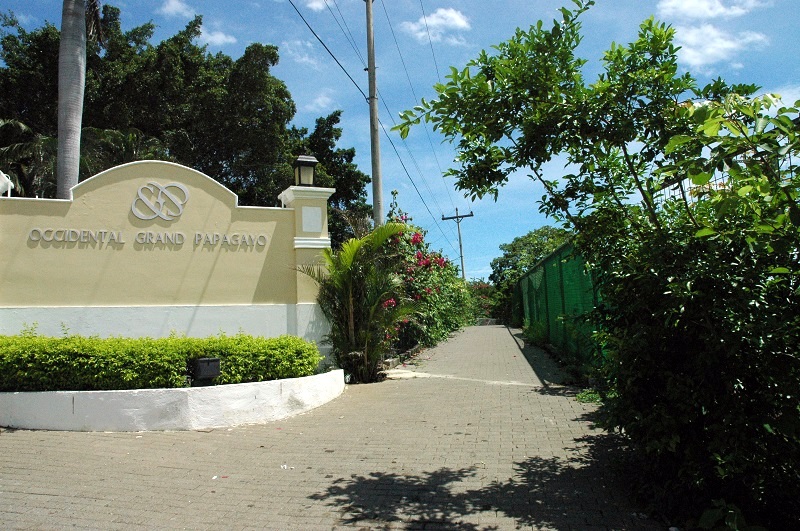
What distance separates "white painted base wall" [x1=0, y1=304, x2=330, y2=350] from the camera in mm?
8766

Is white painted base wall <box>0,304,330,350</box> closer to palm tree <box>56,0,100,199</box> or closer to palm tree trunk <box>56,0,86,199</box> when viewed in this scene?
palm tree <box>56,0,100,199</box>

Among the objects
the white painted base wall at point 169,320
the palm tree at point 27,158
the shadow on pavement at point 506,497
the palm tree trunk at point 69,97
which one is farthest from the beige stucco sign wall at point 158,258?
the palm tree at point 27,158

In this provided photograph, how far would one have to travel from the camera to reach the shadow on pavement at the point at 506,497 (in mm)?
4090

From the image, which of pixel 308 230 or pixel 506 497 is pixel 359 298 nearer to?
pixel 308 230

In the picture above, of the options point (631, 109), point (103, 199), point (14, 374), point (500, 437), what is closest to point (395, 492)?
point (500, 437)

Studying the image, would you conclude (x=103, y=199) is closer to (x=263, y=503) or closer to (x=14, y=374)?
(x=14, y=374)

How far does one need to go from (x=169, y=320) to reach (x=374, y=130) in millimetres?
6314

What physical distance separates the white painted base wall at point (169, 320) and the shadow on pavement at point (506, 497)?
525 centimetres

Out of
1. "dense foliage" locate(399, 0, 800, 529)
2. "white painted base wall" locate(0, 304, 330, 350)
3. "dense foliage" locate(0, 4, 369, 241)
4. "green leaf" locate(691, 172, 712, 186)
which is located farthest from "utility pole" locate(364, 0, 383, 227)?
"dense foliage" locate(0, 4, 369, 241)

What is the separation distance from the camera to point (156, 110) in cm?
2508

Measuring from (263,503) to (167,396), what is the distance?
Result: 282 cm

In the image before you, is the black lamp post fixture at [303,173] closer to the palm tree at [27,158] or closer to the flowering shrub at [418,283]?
the flowering shrub at [418,283]

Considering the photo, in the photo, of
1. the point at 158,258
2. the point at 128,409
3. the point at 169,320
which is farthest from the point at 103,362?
the point at 158,258

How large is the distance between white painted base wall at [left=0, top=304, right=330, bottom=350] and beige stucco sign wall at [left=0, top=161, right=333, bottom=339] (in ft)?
0.05
